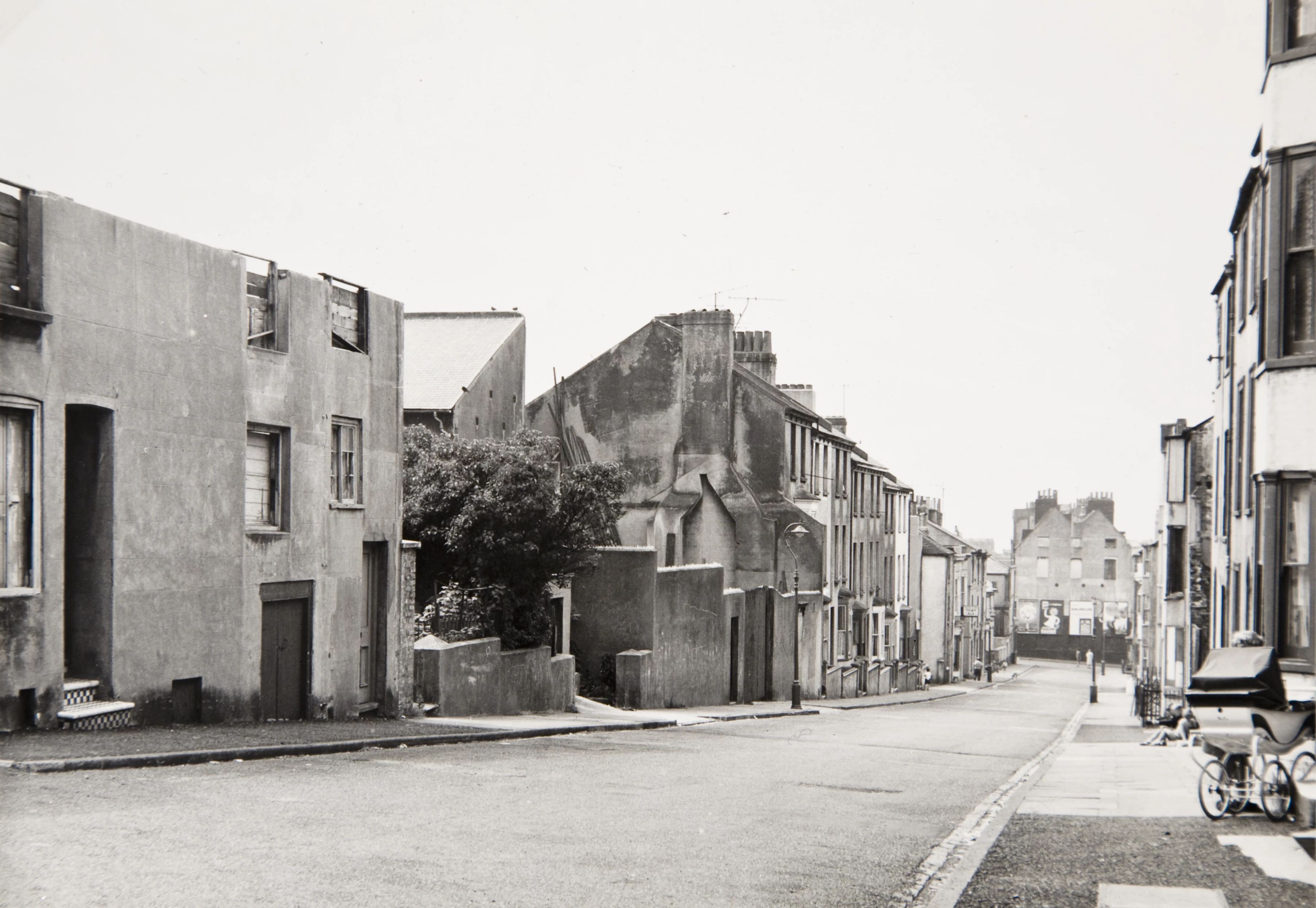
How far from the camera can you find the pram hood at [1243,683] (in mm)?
11070

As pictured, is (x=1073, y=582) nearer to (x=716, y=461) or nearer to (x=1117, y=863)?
(x=716, y=461)

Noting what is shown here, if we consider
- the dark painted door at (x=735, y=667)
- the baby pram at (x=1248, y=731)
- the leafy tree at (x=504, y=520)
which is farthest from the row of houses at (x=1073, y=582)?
the baby pram at (x=1248, y=731)

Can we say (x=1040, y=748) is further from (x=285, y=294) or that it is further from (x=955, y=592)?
(x=955, y=592)

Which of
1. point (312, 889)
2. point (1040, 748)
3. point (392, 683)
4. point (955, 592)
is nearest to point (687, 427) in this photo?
point (1040, 748)

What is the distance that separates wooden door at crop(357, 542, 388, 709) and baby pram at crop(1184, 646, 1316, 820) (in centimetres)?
1343

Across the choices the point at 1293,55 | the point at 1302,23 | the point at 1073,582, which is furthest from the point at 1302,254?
the point at 1073,582

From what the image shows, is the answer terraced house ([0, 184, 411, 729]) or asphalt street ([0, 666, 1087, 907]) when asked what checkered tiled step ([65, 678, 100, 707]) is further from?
asphalt street ([0, 666, 1087, 907])

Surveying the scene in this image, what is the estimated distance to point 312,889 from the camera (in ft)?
23.0

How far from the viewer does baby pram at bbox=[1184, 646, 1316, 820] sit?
11.1 metres

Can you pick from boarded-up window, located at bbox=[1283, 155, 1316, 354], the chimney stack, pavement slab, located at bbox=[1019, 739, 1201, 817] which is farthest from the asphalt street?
the chimney stack

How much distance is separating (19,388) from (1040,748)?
20.2 m

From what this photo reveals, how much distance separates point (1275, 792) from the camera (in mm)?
11078

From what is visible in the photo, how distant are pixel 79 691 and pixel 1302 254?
45.8 ft

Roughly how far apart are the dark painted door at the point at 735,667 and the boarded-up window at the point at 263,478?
19.8m
